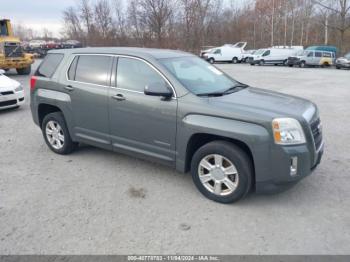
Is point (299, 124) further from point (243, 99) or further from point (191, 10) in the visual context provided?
point (191, 10)

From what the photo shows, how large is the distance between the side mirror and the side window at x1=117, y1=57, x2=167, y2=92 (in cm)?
16

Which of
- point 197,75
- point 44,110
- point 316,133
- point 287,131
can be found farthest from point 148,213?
point 44,110

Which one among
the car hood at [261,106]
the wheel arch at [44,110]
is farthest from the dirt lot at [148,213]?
the car hood at [261,106]

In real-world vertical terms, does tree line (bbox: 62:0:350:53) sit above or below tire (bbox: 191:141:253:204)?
above

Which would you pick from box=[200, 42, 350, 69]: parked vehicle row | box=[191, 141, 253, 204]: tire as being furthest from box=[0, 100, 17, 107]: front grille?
box=[200, 42, 350, 69]: parked vehicle row

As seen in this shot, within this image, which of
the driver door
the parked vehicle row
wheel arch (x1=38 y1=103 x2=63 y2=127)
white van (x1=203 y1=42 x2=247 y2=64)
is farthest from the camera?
white van (x1=203 y1=42 x2=247 y2=64)

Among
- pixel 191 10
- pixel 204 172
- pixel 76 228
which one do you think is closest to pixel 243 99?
pixel 204 172

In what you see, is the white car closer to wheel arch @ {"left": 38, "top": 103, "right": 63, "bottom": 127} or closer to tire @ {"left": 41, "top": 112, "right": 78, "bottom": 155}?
wheel arch @ {"left": 38, "top": 103, "right": 63, "bottom": 127}

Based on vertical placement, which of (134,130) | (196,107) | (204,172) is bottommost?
(204,172)

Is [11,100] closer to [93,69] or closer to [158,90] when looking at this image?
[93,69]

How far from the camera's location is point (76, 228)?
303 centimetres

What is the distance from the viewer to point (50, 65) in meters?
5.02

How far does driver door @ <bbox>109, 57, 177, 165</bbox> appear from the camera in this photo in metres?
3.70

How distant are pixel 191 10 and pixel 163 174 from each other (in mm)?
43323
